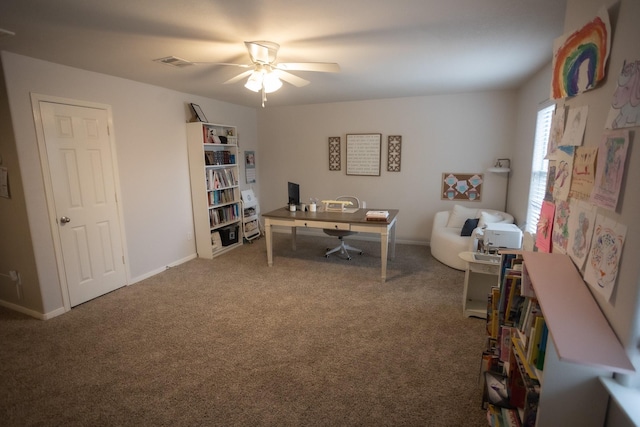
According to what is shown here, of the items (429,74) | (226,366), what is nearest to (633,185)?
(226,366)

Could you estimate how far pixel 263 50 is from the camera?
2.37 m

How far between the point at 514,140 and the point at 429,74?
6.33 feet

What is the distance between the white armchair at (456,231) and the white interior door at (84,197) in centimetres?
410

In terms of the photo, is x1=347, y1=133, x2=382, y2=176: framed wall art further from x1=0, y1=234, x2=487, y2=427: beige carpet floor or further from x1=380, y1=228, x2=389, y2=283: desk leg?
x1=0, y1=234, x2=487, y2=427: beige carpet floor

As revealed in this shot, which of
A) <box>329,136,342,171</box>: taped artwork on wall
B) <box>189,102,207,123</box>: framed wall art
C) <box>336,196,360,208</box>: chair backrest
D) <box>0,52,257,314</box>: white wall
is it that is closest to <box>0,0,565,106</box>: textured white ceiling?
<box>0,52,257,314</box>: white wall

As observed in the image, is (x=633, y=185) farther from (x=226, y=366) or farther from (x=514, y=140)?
(x=514, y=140)

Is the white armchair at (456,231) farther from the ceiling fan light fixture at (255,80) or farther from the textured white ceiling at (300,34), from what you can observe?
the ceiling fan light fixture at (255,80)

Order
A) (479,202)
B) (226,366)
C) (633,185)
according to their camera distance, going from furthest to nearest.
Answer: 1. (479,202)
2. (226,366)
3. (633,185)

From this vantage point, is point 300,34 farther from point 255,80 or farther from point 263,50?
point 255,80

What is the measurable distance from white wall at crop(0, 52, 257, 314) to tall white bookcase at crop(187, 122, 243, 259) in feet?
0.41

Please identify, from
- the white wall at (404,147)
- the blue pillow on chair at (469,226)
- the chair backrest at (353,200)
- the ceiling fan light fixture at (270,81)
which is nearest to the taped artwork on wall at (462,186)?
the white wall at (404,147)

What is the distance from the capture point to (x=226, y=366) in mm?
2270

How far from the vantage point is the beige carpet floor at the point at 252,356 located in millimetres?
1867

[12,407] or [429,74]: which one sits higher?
[429,74]
